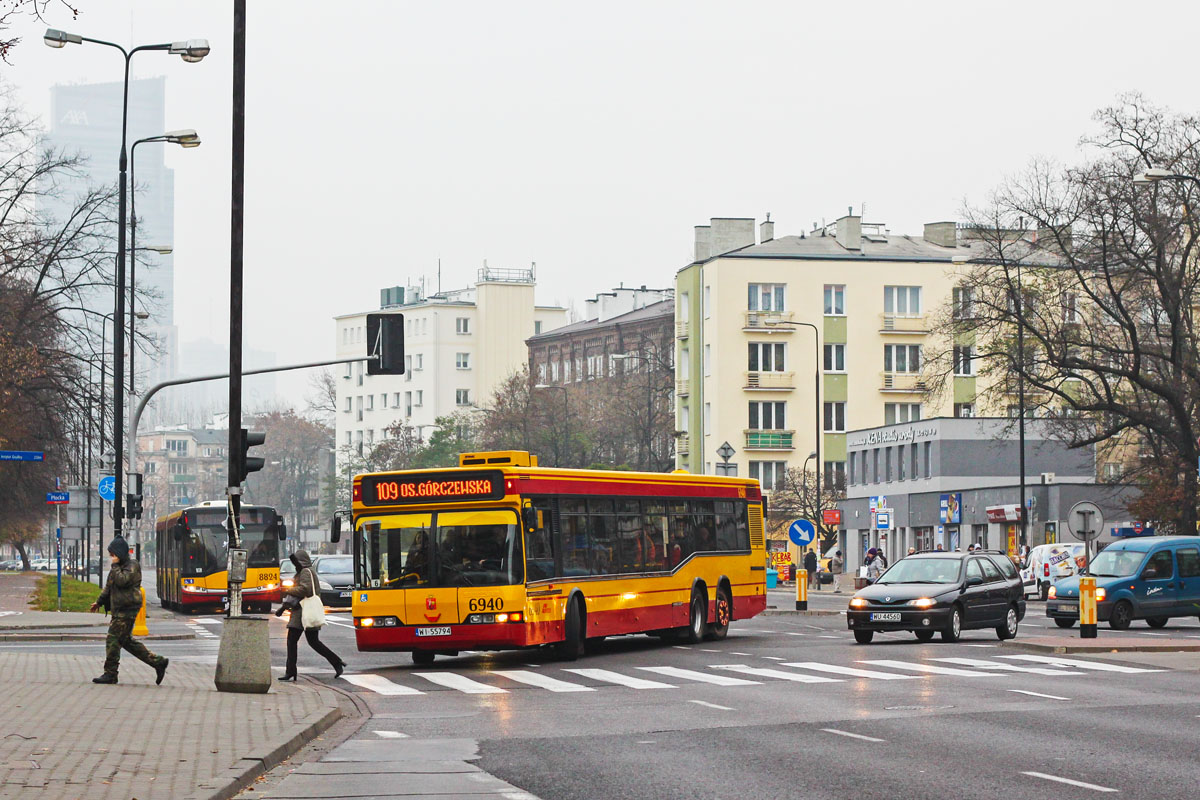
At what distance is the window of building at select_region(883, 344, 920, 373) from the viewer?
107 metres

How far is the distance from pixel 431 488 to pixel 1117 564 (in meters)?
16.7

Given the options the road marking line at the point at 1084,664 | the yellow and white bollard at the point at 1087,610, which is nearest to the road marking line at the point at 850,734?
the road marking line at the point at 1084,664

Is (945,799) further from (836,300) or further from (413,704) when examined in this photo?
(836,300)

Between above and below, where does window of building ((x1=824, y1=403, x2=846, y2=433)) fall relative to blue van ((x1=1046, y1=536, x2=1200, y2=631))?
above

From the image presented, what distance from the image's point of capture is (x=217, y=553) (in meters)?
51.7

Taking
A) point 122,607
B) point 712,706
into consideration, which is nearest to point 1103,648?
point 712,706

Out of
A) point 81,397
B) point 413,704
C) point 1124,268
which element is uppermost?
point 1124,268

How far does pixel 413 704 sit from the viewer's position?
68.6 feet

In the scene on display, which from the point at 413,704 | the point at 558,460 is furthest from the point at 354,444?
the point at 413,704

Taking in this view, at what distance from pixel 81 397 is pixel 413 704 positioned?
3177 cm

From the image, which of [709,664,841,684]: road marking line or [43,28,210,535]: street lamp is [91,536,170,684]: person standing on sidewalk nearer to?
[709,664,841,684]: road marking line

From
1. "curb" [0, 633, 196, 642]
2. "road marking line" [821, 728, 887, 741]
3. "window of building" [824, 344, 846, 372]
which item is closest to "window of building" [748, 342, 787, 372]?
"window of building" [824, 344, 846, 372]

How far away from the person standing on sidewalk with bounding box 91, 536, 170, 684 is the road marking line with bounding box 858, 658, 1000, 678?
977cm

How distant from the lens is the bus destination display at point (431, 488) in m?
26.7
